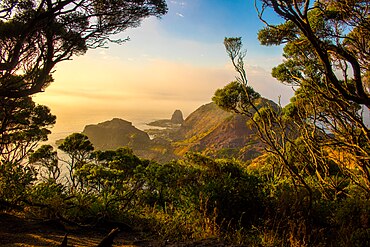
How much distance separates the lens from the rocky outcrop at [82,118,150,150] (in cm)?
13112

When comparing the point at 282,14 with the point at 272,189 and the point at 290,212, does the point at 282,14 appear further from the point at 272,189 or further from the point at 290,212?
the point at 272,189

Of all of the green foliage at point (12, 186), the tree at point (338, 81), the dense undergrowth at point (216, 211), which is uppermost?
the tree at point (338, 81)

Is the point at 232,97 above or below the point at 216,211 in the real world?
above

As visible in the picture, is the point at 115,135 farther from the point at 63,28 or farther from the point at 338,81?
the point at 338,81

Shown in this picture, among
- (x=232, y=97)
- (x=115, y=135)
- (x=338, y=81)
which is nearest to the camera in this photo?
(x=338, y=81)

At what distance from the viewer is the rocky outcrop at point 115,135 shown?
131 m

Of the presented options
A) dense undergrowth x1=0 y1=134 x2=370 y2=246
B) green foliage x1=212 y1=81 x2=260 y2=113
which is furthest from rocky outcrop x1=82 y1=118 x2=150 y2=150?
dense undergrowth x1=0 y1=134 x2=370 y2=246

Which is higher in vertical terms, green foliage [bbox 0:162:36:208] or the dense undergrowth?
green foliage [bbox 0:162:36:208]

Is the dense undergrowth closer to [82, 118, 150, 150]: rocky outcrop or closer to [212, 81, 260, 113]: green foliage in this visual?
[212, 81, 260, 113]: green foliage

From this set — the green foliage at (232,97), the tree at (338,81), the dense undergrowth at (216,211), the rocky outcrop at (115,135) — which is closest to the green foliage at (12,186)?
the dense undergrowth at (216,211)

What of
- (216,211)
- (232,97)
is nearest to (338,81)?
(216,211)

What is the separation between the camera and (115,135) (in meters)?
141

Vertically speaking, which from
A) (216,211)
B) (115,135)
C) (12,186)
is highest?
(12,186)

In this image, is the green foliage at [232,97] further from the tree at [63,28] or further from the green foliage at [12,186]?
the green foliage at [12,186]
